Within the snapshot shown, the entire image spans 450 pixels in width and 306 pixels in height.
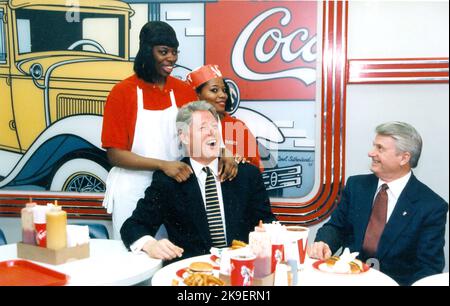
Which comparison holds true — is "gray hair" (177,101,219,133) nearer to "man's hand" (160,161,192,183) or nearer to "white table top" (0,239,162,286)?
"man's hand" (160,161,192,183)

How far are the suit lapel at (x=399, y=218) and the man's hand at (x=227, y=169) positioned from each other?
71cm

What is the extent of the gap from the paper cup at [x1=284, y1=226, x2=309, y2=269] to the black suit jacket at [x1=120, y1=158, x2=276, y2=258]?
434mm

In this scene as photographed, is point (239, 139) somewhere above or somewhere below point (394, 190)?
above

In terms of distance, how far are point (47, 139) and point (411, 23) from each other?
2487 millimetres

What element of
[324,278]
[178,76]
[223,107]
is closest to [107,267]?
[324,278]

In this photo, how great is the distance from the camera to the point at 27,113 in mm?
3621

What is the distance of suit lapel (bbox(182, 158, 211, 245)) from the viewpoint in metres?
2.24

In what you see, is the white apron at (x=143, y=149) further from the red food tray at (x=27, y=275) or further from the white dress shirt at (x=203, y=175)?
the red food tray at (x=27, y=275)

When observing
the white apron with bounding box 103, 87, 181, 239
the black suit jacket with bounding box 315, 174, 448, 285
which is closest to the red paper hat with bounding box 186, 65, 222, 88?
the white apron with bounding box 103, 87, 181, 239

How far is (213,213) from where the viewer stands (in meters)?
2.29

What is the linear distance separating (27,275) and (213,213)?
81 cm

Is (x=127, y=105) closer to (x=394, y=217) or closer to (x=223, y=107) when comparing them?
(x=223, y=107)

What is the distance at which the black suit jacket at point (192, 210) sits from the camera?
7.34 ft
